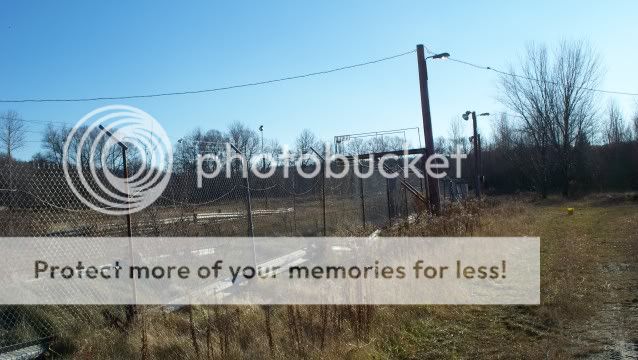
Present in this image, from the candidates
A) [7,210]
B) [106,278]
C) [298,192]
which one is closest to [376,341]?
[106,278]

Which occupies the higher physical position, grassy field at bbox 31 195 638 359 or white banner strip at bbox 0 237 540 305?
white banner strip at bbox 0 237 540 305

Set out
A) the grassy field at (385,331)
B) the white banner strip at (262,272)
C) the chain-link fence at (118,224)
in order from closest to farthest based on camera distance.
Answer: the grassy field at (385,331)
the chain-link fence at (118,224)
the white banner strip at (262,272)

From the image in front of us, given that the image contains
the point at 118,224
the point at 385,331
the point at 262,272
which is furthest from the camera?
the point at 262,272

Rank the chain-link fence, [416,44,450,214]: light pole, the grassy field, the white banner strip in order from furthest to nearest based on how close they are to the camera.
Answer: [416,44,450,214]: light pole < the white banner strip < the chain-link fence < the grassy field

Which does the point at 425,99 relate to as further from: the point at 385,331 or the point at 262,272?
the point at 385,331

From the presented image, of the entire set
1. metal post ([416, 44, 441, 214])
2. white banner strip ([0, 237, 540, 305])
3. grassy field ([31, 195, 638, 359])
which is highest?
metal post ([416, 44, 441, 214])

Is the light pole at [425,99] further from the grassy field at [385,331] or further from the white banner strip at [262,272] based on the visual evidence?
the grassy field at [385,331]

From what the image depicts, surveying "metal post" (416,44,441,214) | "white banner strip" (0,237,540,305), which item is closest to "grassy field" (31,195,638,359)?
"white banner strip" (0,237,540,305)

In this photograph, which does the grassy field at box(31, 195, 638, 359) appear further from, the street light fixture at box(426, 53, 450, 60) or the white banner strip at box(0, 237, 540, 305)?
the street light fixture at box(426, 53, 450, 60)

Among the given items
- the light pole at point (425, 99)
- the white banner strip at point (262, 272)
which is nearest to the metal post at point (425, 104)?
the light pole at point (425, 99)

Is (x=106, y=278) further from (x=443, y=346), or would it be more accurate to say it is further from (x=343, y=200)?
(x=343, y=200)

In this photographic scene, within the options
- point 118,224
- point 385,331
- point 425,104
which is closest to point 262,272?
point 118,224

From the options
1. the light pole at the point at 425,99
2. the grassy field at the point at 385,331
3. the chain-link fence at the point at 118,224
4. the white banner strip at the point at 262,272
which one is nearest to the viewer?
the grassy field at the point at 385,331

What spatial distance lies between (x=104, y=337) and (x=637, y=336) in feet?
17.0
